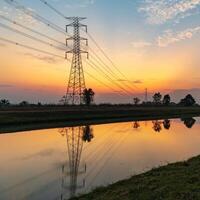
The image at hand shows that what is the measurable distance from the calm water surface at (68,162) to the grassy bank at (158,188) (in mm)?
2057

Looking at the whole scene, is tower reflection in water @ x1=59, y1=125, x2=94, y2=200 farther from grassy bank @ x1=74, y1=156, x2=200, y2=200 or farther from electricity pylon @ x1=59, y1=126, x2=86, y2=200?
grassy bank @ x1=74, y1=156, x2=200, y2=200

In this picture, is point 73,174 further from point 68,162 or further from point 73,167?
point 68,162

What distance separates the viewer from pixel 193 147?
121ft

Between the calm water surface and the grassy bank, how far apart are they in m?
2.06

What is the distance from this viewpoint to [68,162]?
27.2 metres

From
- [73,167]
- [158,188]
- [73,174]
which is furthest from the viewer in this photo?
[73,167]

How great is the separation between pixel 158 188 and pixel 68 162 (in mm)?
13042

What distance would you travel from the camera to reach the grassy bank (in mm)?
13664

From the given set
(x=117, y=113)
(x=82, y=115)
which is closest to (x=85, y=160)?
(x=82, y=115)

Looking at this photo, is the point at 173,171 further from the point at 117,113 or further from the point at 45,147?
the point at 117,113

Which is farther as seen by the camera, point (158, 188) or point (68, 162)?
point (68, 162)

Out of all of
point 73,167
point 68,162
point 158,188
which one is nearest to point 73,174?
point 73,167

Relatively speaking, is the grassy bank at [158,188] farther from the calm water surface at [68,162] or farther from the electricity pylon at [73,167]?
the electricity pylon at [73,167]

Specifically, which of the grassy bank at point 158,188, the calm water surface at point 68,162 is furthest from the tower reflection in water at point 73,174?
the grassy bank at point 158,188
